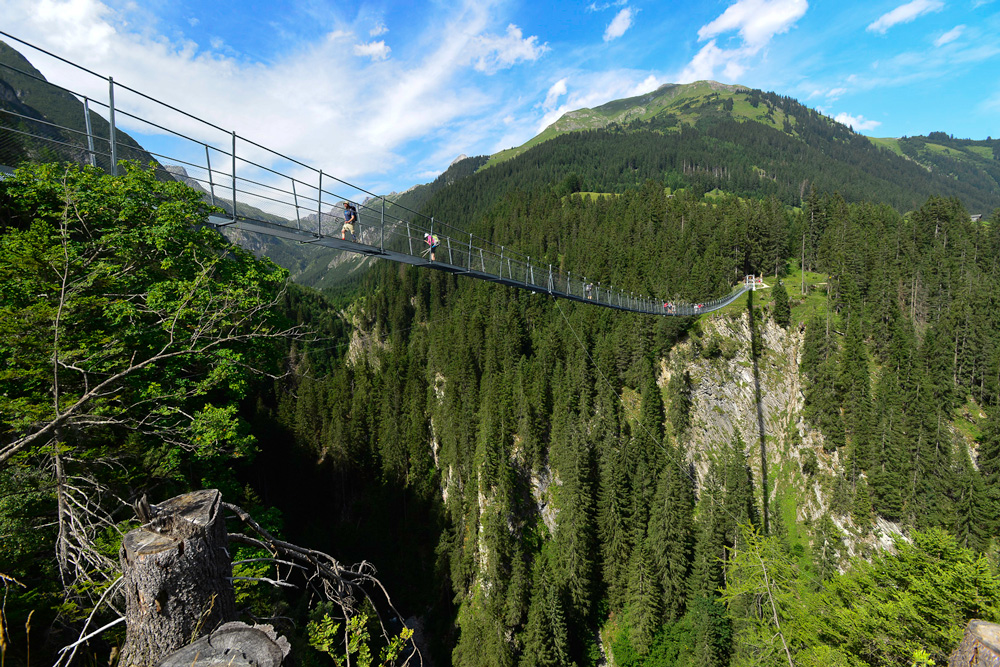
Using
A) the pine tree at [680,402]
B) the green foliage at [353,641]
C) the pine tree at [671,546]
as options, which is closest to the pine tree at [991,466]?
the pine tree at [680,402]

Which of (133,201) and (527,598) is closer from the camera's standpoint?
(133,201)

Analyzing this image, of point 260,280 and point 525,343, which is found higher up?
point 260,280

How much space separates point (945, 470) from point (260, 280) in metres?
60.1

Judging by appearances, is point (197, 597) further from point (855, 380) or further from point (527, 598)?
point (855, 380)

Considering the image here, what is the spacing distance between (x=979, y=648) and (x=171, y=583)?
22.8ft

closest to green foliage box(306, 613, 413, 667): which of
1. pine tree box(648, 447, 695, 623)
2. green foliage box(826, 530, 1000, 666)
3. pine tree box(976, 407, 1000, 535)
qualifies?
green foliage box(826, 530, 1000, 666)

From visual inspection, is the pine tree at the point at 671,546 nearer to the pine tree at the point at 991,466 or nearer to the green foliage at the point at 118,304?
the pine tree at the point at 991,466

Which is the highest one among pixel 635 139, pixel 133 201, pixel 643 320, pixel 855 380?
pixel 635 139

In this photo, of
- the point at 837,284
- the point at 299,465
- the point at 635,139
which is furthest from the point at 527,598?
the point at 635,139

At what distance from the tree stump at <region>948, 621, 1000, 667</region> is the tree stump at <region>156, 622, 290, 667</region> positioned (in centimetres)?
602

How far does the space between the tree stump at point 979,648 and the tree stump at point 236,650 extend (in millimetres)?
6024

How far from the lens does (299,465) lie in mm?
46344

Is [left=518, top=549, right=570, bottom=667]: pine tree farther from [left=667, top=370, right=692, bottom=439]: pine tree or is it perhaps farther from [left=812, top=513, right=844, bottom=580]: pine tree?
[left=812, top=513, right=844, bottom=580]: pine tree

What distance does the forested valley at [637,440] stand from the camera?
9.23 meters
